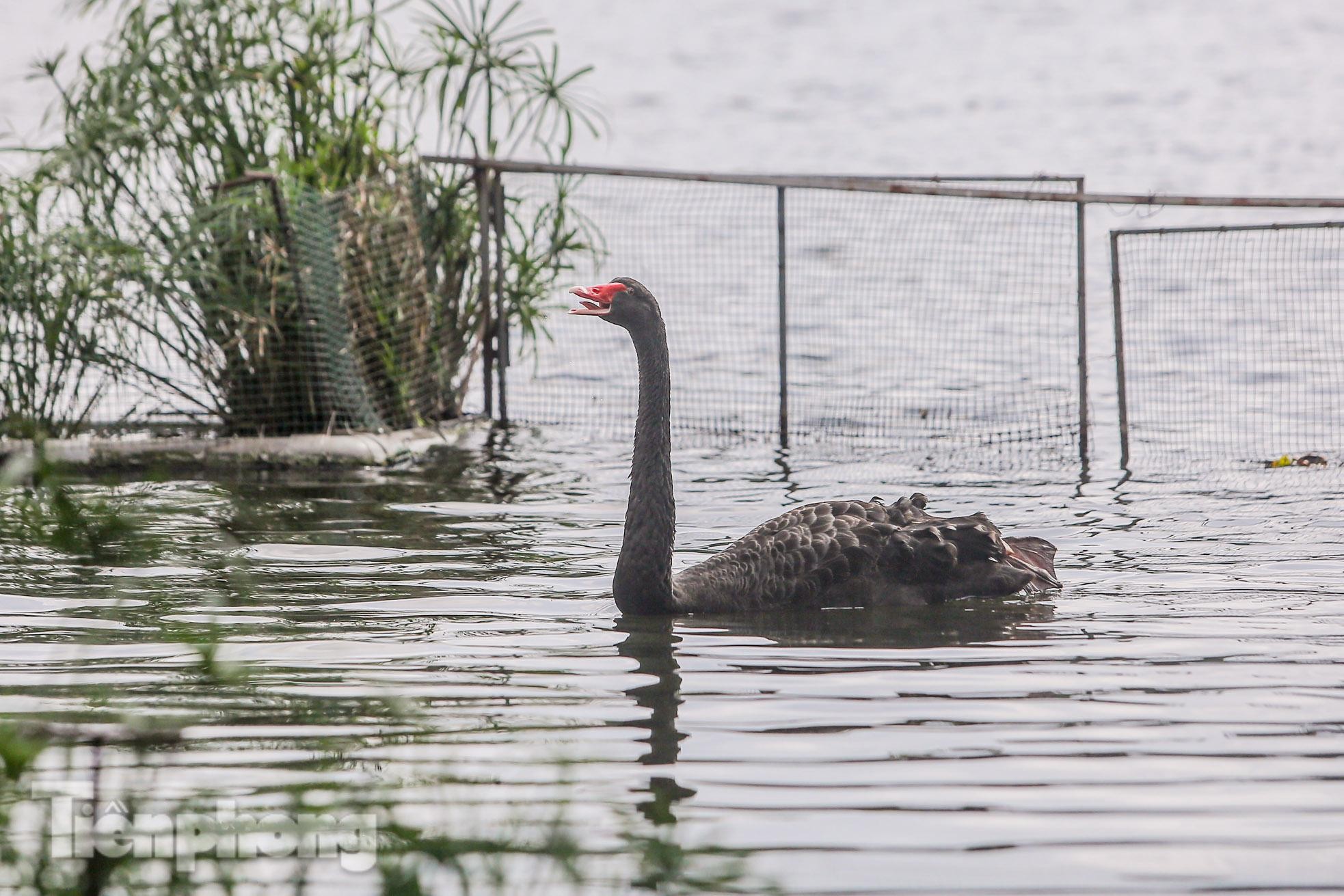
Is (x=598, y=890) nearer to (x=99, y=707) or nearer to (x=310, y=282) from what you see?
(x=99, y=707)

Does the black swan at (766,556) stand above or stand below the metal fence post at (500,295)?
below

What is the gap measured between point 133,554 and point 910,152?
84.1 ft

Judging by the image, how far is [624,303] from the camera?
646cm

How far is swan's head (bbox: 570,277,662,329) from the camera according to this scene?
21.1ft

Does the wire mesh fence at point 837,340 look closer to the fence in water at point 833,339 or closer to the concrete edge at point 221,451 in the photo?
the fence in water at point 833,339

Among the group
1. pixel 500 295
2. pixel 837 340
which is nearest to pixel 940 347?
pixel 837 340

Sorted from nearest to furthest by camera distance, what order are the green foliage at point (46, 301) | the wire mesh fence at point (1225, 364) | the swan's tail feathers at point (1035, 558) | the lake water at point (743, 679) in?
1. the lake water at point (743, 679)
2. the swan's tail feathers at point (1035, 558)
3. the green foliage at point (46, 301)
4. the wire mesh fence at point (1225, 364)

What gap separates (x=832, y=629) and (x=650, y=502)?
844mm

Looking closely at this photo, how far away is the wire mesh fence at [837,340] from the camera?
35.6 ft

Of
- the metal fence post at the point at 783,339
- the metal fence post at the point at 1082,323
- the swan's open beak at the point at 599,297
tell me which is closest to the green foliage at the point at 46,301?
the swan's open beak at the point at 599,297

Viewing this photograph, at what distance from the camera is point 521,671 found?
18.2 ft

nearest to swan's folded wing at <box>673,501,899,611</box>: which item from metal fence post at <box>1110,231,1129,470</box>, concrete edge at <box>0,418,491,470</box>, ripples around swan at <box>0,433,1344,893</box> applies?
ripples around swan at <box>0,433,1344,893</box>

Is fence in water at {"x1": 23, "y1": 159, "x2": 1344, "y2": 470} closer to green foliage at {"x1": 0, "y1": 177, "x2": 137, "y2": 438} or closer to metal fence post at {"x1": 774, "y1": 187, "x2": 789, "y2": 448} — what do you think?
metal fence post at {"x1": 774, "y1": 187, "x2": 789, "y2": 448}

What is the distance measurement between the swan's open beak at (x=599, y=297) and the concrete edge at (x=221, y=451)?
3607 millimetres
